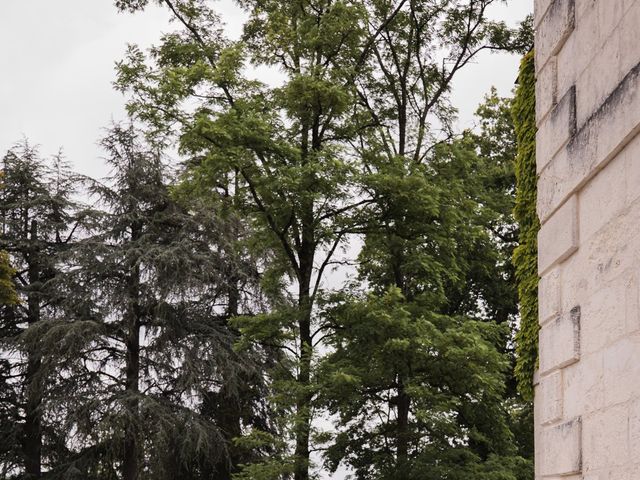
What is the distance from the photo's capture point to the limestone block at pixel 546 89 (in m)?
4.54

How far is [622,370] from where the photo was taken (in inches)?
142

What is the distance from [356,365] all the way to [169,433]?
9.68m

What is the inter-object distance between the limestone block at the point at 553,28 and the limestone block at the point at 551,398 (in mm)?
1455

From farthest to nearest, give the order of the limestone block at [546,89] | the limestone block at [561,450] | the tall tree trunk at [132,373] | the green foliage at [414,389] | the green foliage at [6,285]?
the green foliage at [6,285]
the tall tree trunk at [132,373]
the green foliage at [414,389]
the limestone block at [546,89]
the limestone block at [561,450]

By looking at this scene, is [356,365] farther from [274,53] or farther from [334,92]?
[274,53]

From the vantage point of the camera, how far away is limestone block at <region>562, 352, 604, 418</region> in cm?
384

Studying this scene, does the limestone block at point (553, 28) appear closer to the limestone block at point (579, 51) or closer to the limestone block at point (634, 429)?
the limestone block at point (579, 51)

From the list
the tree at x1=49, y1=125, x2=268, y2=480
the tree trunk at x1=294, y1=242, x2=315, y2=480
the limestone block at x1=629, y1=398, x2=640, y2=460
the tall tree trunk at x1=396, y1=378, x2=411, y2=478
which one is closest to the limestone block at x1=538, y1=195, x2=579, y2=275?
the limestone block at x1=629, y1=398, x2=640, y2=460

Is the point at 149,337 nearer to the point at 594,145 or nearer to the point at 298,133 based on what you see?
the point at 298,133

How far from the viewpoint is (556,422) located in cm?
429

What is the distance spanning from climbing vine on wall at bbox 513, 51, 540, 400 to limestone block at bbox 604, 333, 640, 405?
1.46 meters

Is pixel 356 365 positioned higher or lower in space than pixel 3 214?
lower

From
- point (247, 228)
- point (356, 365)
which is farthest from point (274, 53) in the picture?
point (247, 228)

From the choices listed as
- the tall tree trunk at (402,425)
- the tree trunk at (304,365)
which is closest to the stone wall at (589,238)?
the tree trunk at (304,365)
